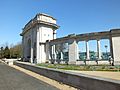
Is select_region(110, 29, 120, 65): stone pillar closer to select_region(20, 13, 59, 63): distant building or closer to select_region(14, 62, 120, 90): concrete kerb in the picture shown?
select_region(14, 62, 120, 90): concrete kerb

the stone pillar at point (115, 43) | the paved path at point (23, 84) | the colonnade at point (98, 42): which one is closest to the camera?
the paved path at point (23, 84)

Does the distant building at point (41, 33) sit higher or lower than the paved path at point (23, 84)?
higher

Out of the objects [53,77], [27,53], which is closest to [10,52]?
[27,53]

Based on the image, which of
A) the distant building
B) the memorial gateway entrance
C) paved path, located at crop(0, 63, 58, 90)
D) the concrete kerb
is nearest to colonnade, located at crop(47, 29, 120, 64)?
the memorial gateway entrance

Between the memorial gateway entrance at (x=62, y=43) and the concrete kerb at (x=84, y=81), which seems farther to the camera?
the memorial gateway entrance at (x=62, y=43)

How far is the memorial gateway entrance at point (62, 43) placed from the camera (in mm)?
28859

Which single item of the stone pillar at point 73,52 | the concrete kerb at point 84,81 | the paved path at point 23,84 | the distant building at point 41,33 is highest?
the distant building at point 41,33

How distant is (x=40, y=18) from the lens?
151ft

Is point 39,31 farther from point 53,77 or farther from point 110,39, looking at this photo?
point 53,77

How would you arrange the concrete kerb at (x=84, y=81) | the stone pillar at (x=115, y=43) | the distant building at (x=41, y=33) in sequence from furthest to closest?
the distant building at (x=41, y=33)
the stone pillar at (x=115, y=43)
the concrete kerb at (x=84, y=81)

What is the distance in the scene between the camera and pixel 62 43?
40.1 meters

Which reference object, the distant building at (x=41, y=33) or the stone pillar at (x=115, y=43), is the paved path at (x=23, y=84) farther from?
the distant building at (x=41, y=33)

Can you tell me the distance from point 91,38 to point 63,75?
23.3 metres

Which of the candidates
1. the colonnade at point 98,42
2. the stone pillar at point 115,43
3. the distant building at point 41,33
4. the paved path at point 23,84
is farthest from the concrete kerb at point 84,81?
the distant building at point 41,33
